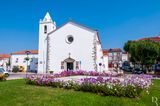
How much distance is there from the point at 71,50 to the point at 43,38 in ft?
27.1

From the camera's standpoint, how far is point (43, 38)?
48250 mm

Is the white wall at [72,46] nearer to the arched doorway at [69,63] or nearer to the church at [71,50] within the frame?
the church at [71,50]

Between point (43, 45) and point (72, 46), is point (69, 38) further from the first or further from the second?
point (43, 45)

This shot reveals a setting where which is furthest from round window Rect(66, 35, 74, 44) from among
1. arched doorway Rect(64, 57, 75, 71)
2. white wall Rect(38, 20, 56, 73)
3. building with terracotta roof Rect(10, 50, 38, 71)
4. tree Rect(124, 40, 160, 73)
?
building with terracotta roof Rect(10, 50, 38, 71)

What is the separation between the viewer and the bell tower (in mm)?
46062

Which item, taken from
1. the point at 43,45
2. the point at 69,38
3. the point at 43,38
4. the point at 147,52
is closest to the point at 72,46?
the point at 69,38

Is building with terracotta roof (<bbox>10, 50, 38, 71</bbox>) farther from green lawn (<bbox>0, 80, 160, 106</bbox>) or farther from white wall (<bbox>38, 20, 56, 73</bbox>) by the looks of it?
green lawn (<bbox>0, 80, 160, 106</bbox>)

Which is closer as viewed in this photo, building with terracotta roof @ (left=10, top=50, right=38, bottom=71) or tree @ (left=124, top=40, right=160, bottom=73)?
tree @ (left=124, top=40, right=160, bottom=73)

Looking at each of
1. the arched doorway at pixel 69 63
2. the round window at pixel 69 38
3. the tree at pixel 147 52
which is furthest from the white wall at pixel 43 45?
the tree at pixel 147 52

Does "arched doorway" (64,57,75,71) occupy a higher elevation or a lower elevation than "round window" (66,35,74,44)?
lower

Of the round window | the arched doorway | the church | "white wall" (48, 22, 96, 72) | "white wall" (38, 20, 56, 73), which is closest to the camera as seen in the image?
the church

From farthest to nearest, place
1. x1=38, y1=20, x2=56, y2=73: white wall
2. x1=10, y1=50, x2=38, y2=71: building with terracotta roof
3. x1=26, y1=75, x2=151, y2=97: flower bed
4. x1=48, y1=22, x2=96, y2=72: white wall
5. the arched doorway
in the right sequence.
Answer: x1=10, y1=50, x2=38, y2=71: building with terracotta roof < x1=38, y1=20, x2=56, y2=73: white wall < the arched doorway < x1=48, y1=22, x2=96, y2=72: white wall < x1=26, y1=75, x2=151, y2=97: flower bed

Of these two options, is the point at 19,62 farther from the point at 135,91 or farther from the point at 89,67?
the point at 135,91

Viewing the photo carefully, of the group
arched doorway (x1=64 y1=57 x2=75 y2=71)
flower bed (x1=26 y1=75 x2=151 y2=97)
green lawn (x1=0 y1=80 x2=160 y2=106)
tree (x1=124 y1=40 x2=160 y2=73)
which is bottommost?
green lawn (x1=0 y1=80 x2=160 y2=106)
